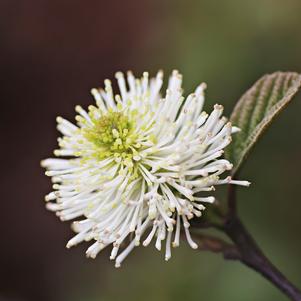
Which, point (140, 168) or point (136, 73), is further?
point (136, 73)

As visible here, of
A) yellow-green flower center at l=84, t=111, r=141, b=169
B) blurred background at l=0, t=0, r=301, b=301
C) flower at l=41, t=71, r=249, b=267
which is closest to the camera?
flower at l=41, t=71, r=249, b=267

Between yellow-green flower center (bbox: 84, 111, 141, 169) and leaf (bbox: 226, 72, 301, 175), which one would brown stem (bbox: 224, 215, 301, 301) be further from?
yellow-green flower center (bbox: 84, 111, 141, 169)

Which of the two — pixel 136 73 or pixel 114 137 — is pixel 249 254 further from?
pixel 136 73

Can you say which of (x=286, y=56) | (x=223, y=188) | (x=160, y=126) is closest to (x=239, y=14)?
(x=286, y=56)

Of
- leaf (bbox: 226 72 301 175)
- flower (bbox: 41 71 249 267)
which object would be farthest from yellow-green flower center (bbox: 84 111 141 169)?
leaf (bbox: 226 72 301 175)

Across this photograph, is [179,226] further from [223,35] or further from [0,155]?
[0,155]

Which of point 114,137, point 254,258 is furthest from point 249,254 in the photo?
point 114,137
